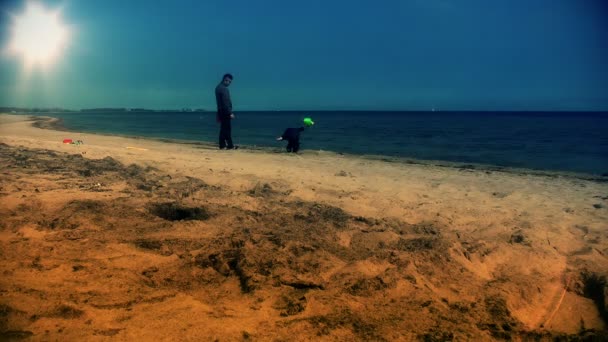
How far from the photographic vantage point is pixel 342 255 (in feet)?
11.0

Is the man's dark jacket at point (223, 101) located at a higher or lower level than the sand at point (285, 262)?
higher

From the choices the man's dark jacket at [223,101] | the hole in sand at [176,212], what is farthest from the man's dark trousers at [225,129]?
the hole in sand at [176,212]

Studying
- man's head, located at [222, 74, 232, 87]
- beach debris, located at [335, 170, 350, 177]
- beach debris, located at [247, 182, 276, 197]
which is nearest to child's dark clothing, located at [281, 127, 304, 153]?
man's head, located at [222, 74, 232, 87]

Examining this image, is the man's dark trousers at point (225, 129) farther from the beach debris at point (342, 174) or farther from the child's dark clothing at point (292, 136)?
the beach debris at point (342, 174)

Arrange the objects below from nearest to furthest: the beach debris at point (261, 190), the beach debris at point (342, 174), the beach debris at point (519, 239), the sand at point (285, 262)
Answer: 1. the sand at point (285, 262)
2. the beach debris at point (519, 239)
3. the beach debris at point (261, 190)
4. the beach debris at point (342, 174)

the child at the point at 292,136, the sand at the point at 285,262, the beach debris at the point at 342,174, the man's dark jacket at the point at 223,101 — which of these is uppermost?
the man's dark jacket at the point at 223,101

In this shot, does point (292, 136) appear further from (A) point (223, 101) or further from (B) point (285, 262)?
(B) point (285, 262)

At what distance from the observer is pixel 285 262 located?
3115mm

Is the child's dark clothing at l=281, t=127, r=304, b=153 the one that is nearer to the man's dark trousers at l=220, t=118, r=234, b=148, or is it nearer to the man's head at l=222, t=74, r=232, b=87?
the man's dark trousers at l=220, t=118, r=234, b=148

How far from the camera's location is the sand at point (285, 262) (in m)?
2.30

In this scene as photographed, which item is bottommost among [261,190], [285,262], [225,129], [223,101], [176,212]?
[285,262]

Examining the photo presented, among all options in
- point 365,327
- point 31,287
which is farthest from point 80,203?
point 365,327

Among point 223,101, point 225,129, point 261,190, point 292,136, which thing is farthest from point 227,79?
point 261,190

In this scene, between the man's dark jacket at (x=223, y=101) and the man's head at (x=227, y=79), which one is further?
the man's dark jacket at (x=223, y=101)
